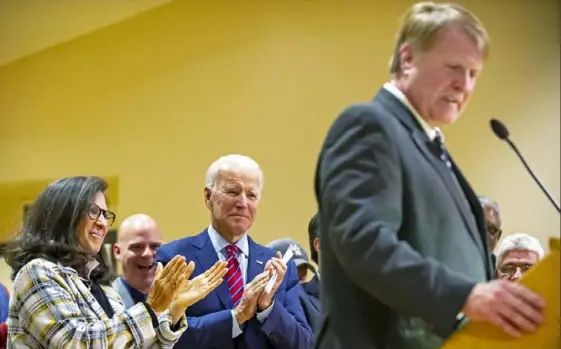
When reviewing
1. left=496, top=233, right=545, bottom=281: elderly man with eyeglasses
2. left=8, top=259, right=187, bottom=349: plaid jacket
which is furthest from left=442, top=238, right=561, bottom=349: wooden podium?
left=496, top=233, right=545, bottom=281: elderly man with eyeglasses

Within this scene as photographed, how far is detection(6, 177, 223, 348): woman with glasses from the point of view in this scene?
2.05 metres

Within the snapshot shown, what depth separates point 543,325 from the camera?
1.12 meters

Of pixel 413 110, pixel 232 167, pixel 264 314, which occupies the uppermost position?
pixel 413 110

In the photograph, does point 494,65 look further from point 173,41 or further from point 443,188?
point 443,188

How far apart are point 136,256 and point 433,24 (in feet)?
6.84

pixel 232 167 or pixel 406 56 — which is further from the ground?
pixel 406 56

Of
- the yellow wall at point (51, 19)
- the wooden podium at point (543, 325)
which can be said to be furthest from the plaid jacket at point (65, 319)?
the yellow wall at point (51, 19)

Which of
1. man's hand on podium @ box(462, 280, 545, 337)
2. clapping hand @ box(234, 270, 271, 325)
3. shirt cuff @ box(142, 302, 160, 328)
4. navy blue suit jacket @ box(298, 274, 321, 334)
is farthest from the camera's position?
navy blue suit jacket @ box(298, 274, 321, 334)

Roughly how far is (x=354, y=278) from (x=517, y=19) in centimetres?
371

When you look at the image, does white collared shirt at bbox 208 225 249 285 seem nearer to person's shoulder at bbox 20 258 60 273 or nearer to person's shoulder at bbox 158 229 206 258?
person's shoulder at bbox 158 229 206 258

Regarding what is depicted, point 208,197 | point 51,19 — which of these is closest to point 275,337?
point 208,197

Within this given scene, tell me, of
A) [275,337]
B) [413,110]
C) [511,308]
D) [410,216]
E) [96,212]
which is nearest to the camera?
[511,308]

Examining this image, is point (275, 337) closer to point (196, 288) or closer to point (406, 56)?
point (196, 288)

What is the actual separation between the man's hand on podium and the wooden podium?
0.03 ft
